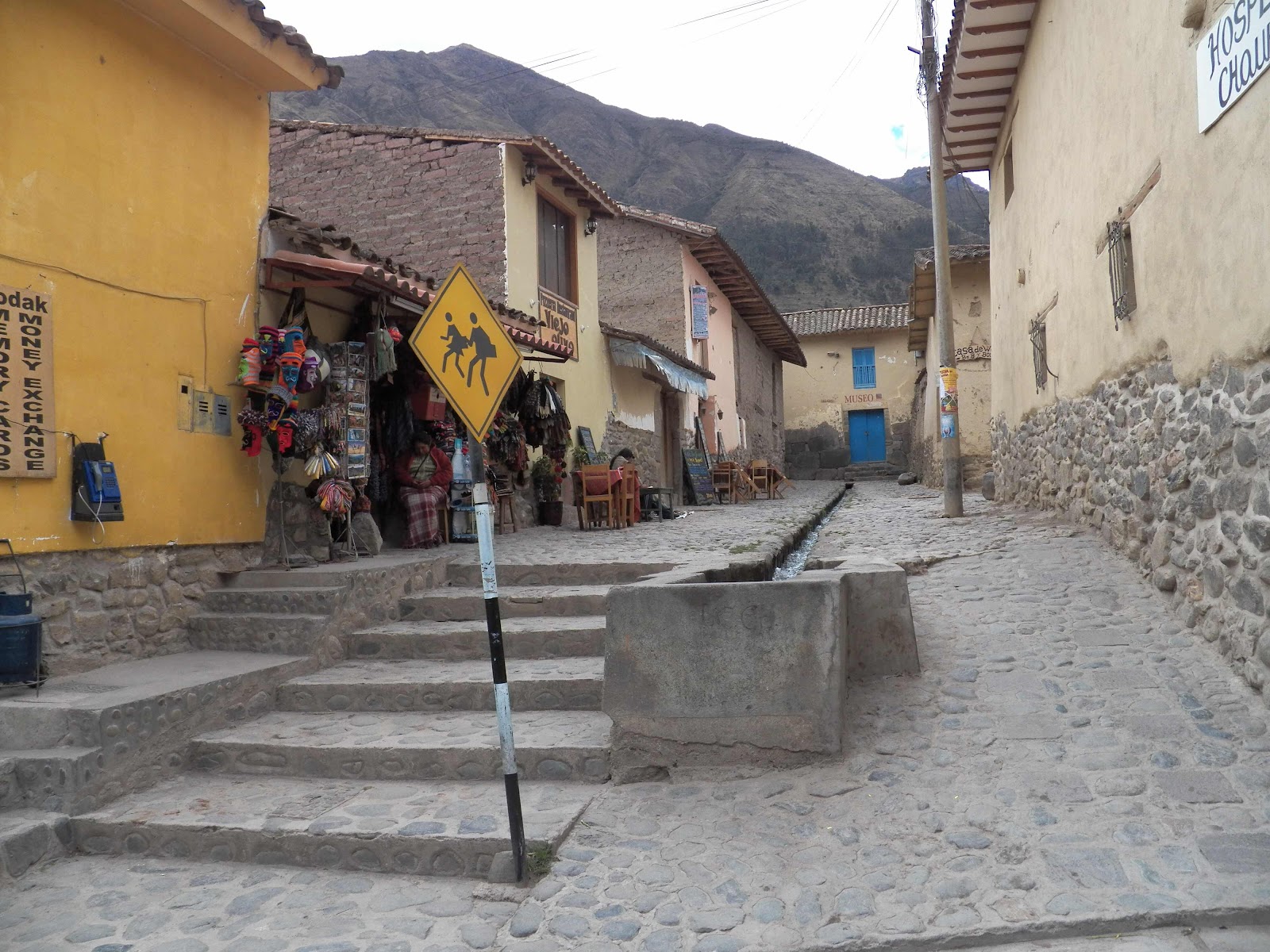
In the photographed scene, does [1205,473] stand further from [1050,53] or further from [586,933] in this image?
[1050,53]

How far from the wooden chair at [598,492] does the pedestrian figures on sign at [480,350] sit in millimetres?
7647

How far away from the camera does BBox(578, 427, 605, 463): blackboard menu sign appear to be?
13328 millimetres

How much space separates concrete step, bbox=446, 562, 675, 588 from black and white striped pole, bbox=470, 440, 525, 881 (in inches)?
129

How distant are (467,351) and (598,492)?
25.7 ft

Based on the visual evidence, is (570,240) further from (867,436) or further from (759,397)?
(867,436)

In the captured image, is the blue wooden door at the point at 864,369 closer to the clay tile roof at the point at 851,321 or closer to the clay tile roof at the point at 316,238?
the clay tile roof at the point at 851,321

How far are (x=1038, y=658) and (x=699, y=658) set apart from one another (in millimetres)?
1987

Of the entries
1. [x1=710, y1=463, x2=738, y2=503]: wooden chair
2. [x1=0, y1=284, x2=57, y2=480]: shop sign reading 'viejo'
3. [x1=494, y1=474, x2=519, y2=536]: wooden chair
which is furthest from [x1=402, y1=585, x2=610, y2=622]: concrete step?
→ [x1=710, y1=463, x2=738, y2=503]: wooden chair

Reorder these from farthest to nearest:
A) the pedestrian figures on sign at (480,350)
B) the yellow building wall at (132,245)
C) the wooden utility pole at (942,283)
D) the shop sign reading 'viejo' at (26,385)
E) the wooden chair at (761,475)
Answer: the wooden chair at (761,475) → the wooden utility pole at (942,283) → the yellow building wall at (132,245) → the shop sign reading 'viejo' at (26,385) → the pedestrian figures on sign at (480,350)

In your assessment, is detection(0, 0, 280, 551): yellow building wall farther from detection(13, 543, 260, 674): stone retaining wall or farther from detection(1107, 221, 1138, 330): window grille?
detection(1107, 221, 1138, 330): window grille

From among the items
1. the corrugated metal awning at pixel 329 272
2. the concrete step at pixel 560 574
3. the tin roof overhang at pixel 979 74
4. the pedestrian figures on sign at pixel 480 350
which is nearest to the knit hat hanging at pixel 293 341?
the corrugated metal awning at pixel 329 272

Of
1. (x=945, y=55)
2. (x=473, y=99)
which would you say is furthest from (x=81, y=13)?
(x=473, y=99)

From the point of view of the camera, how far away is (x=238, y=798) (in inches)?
173

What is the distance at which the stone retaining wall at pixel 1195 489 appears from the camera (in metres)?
4.11
